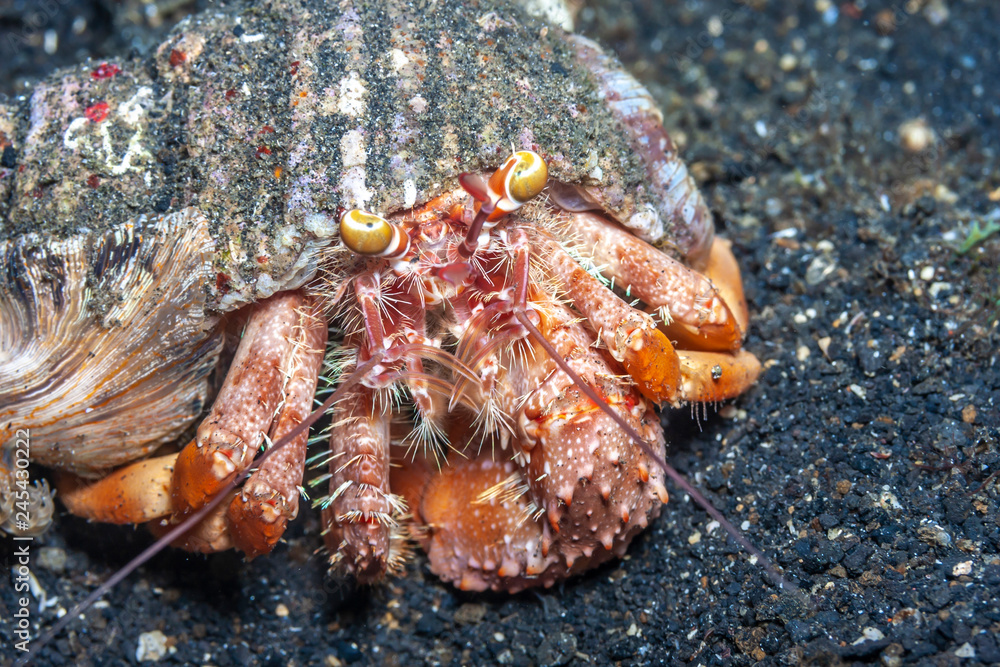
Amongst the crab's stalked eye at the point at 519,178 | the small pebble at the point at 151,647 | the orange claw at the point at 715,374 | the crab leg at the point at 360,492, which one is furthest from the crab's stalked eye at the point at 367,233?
the small pebble at the point at 151,647

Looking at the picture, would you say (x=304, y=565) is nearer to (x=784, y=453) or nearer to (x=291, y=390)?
(x=291, y=390)

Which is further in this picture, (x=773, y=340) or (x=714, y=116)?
(x=714, y=116)

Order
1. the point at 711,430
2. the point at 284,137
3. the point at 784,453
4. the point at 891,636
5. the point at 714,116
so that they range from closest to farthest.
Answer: the point at 891,636
the point at 284,137
the point at 784,453
the point at 711,430
the point at 714,116

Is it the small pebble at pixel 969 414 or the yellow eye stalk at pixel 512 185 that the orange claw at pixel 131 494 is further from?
the small pebble at pixel 969 414

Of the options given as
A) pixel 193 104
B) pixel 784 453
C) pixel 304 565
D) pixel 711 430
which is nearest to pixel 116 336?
pixel 193 104

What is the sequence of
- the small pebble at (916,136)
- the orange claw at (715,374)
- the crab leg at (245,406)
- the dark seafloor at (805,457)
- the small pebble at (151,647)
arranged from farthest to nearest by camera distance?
the small pebble at (916,136) < the small pebble at (151,647) < the orange claw at (715,374) < the crab leg at (245,406) < the dark seafloor at (805,457)

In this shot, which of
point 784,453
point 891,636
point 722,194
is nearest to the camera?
point 891,636

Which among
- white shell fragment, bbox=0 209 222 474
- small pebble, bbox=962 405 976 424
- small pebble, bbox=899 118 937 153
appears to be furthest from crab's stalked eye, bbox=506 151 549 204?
small pebble, bbox=899 118 937 153

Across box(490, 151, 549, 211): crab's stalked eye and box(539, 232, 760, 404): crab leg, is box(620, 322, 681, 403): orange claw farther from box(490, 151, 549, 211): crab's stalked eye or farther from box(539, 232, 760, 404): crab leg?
box(490, 151, 549, 211): crab's stalked eye
